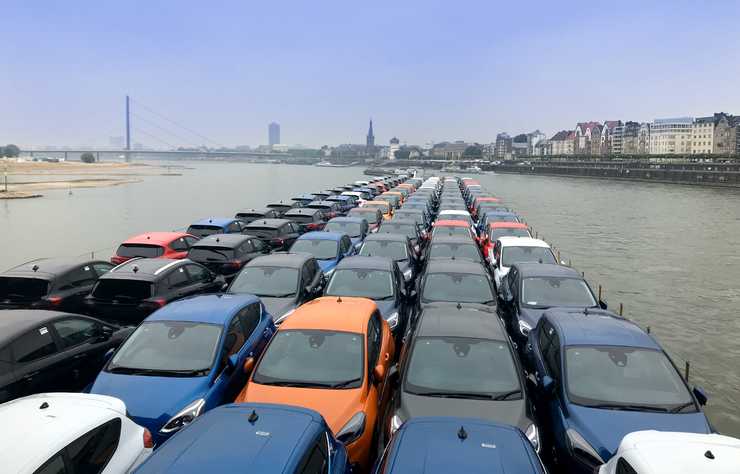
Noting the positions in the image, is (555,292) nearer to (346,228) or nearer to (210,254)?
(210,254)

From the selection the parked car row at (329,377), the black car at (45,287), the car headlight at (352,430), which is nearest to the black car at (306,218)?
the parked car row at (329,377)

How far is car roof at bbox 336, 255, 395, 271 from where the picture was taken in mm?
10648

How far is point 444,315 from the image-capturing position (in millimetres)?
7402

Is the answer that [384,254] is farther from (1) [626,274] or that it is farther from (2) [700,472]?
(1) [626,274]

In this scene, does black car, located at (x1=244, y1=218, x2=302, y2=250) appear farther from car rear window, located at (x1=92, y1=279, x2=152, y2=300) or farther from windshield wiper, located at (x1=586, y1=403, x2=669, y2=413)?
windshield wiper, located at (x1=586, y1=403, x2=669, y2=413)

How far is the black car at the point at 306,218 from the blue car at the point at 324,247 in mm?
4916

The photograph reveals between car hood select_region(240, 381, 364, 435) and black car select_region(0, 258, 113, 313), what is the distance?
4990 millimetres

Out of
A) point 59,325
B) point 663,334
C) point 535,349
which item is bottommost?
point 663,334

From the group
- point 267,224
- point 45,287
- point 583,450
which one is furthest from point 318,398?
point 267,224

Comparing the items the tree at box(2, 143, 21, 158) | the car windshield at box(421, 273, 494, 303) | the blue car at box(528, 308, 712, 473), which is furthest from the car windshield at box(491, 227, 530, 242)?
the tree at box(2, 143, 21, 158)

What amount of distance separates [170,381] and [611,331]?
202 inches

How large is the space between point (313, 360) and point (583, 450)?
2.91 meters

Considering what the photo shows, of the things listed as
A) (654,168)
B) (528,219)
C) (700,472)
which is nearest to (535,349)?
(700,472)

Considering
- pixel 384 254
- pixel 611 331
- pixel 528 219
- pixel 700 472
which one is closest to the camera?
pixel 700 472
